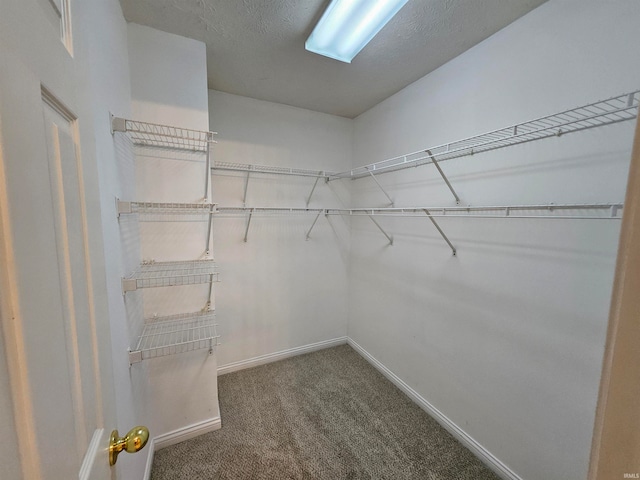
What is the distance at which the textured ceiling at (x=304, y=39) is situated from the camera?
1242 millimetres

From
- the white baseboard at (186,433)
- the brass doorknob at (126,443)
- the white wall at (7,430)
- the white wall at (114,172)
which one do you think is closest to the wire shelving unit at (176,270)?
the white wall at (114,172)

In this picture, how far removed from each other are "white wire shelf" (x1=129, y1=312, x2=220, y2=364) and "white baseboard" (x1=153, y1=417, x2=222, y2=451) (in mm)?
504

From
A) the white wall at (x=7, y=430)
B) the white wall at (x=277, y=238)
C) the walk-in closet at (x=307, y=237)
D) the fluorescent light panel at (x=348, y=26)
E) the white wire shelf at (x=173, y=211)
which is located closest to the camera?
the white wall at (x=7, y=430)

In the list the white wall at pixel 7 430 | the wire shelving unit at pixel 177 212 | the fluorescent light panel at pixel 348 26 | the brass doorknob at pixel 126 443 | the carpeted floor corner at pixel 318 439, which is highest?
the fluorescent light panel at pixel 348 26

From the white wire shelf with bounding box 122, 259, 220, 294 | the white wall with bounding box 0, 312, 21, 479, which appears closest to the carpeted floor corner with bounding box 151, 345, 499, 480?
the white wire shelf with bounding box 122, 259, 220, 294

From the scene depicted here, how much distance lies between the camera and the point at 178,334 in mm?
1491

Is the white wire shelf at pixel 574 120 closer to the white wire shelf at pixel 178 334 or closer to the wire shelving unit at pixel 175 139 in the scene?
the wire shelving unit at pixel 175 139

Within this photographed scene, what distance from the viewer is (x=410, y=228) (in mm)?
1969

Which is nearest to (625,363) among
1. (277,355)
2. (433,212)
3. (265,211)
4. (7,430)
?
(7,430)

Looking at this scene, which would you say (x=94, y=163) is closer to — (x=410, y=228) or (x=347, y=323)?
(x=410, y=228)

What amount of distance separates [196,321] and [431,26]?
221 centimetres

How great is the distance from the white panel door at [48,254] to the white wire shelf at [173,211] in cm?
81

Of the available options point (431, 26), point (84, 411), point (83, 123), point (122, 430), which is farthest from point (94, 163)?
point (431, 26)

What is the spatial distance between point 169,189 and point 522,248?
2.03m
